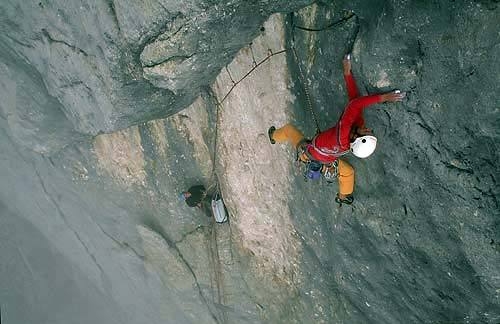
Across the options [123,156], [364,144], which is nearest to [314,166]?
[364,144]

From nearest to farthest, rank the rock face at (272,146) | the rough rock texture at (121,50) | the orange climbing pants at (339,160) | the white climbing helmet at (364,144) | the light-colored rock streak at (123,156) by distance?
the rock face at (272,146) → the white climbing helmet at (364,144) → the rough rock texture at (121,50) → the orange climbing pants at (339,160) → the light-colored rock streak at (123,156)

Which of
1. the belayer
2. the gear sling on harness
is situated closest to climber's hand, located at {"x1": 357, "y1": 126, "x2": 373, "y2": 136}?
the belayer

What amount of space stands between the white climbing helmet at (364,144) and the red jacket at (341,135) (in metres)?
0.15

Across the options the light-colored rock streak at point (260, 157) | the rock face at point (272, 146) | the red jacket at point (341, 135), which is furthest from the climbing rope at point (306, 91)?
the red jacket at point (341, 135)

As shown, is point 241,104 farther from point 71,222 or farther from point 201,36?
point 71,222

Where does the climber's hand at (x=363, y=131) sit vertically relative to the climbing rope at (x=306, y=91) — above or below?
below

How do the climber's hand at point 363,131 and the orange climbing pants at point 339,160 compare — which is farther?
the orange climbing pants at point 339,160

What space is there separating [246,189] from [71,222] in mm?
7448

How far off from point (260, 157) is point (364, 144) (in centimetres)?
233

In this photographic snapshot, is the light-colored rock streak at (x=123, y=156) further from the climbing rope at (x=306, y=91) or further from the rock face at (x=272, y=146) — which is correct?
the climbing rope at (x=306, y=91)

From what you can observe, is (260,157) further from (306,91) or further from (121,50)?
(121,50)

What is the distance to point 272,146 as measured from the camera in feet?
17.9

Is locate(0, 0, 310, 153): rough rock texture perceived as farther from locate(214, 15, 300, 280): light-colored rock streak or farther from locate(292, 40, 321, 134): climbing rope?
locate(292, 40, 321, 134): climbing rope

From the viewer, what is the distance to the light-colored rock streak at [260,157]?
482 cm
